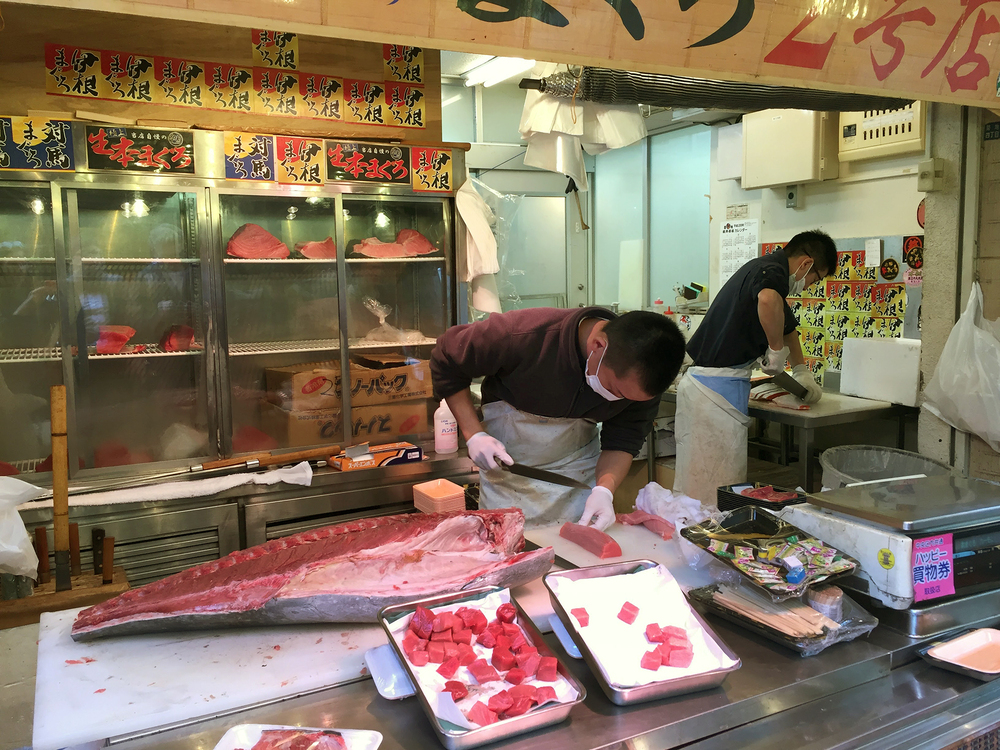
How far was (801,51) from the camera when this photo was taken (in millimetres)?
2254

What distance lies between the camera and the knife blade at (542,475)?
2.69 metres

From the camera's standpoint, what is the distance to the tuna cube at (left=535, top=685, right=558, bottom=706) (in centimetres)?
134

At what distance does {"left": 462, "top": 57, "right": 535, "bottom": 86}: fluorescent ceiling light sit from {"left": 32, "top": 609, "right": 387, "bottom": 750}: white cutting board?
5.52m

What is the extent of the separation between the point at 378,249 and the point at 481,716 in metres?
3.47

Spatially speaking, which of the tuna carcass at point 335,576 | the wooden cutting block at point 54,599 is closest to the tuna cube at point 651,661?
the tuna carcass at point 335,576

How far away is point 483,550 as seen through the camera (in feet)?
6.77

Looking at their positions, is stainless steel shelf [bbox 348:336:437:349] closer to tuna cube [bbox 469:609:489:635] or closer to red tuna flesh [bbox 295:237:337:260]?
red tuna flesh [bbox 295:237:337:260]

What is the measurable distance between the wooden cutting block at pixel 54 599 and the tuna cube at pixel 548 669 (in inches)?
70.4

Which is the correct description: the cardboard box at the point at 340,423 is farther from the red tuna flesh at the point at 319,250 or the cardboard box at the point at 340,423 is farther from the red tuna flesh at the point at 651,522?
the red tuna flesh at the point at 651,522

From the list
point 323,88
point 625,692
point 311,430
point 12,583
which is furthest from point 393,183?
point 625,692

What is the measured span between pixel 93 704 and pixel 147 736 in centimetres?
17

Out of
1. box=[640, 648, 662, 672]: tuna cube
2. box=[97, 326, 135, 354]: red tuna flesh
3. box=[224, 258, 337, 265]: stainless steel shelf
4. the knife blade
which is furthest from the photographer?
box=[224, 258, 337, 265]: stainless steel shelf

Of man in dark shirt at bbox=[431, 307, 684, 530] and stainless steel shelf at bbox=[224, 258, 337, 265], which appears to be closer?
man in dark shirt at bbox=[431, 307, 684, 530]

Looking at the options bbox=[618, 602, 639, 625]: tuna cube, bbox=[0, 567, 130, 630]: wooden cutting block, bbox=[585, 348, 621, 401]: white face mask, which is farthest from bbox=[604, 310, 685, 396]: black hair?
bbox=[0, 567, 130, 630]: wooden cutting block
